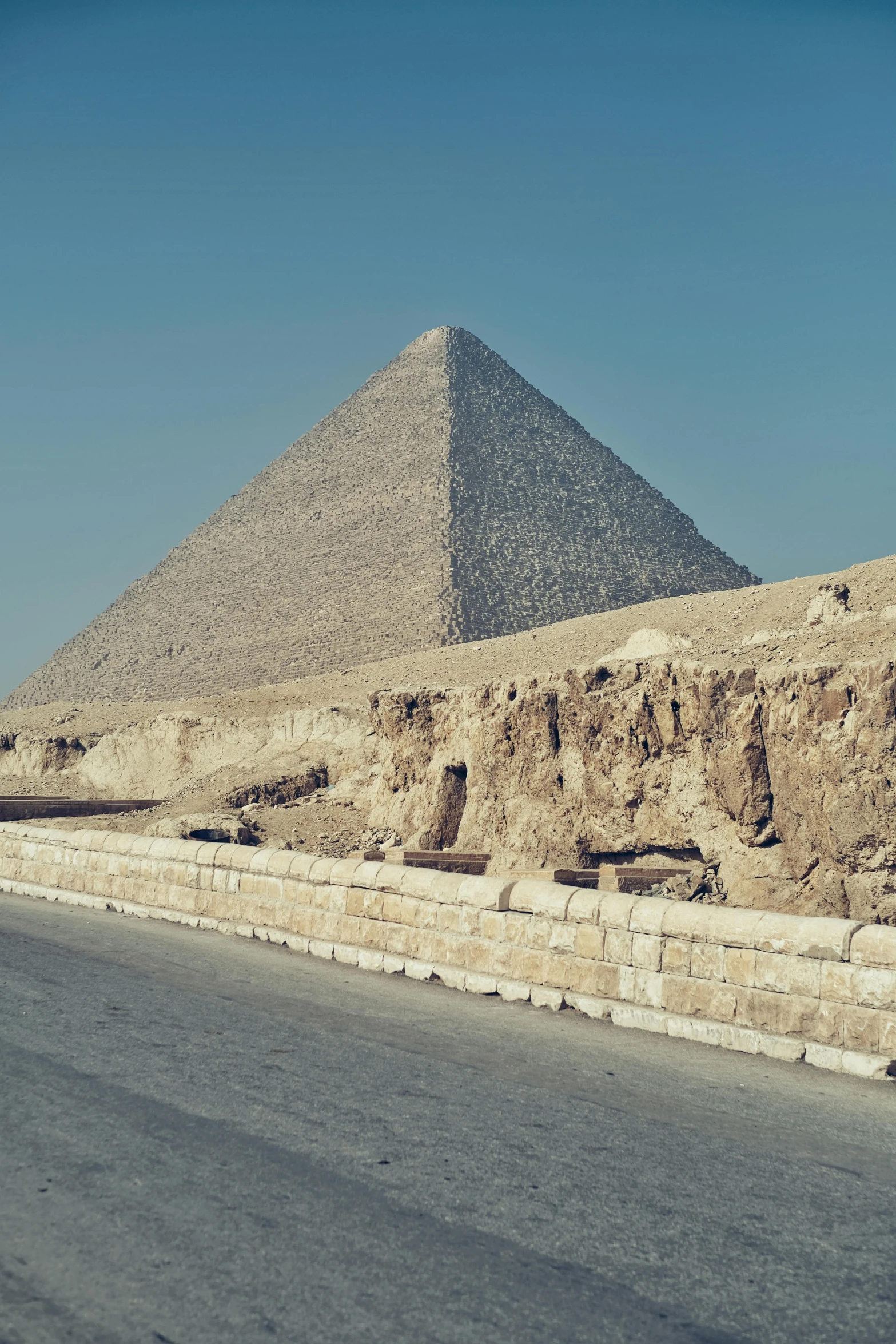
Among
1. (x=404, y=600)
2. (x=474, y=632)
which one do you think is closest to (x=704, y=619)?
(x=474, y=632)

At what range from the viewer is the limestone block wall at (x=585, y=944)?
4.78m

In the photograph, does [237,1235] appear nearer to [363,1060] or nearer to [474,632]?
[363,1060]

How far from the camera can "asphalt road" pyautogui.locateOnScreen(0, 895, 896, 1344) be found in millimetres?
2516

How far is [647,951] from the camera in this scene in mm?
5625

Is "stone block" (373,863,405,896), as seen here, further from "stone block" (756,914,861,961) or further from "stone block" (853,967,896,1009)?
"stone block" (853,967,896,1009)

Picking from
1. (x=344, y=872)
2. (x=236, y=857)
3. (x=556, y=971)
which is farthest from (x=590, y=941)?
(x=236, y=857)

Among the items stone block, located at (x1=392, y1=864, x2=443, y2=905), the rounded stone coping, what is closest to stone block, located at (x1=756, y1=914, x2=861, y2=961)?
the rounded stone coping

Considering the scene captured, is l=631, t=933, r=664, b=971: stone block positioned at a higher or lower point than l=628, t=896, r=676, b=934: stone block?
lower

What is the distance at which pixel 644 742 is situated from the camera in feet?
35.0

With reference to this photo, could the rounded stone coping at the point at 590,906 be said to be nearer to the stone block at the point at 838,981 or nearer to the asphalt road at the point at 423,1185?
the stone block at the point at 838,981

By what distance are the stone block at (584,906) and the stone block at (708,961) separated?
26.1 inches

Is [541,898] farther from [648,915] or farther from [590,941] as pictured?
[648,915]

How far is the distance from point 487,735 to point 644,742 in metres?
2.59

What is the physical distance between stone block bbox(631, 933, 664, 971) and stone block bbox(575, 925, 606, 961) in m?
0.21
